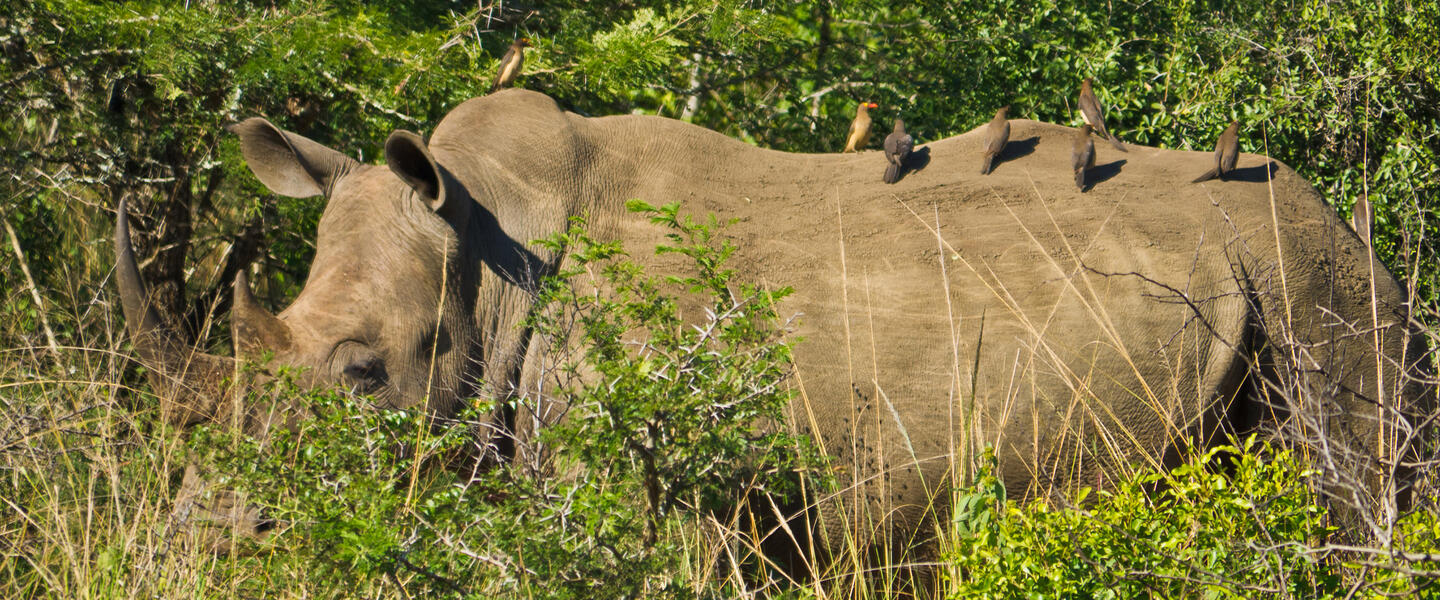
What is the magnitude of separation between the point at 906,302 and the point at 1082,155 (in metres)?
1.01

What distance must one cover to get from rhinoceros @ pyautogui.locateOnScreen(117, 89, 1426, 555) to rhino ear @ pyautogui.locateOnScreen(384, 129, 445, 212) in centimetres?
1

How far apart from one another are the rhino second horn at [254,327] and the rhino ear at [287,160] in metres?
0.69

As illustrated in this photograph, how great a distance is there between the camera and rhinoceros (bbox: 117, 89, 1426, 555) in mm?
4492

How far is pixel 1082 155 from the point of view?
501cm

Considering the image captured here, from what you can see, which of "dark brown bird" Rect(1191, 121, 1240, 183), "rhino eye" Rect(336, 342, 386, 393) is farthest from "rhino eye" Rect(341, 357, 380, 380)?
"dark brown bird" Rect(1191, 121, 1240, 183)

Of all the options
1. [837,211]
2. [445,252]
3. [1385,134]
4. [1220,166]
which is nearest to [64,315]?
[445,252]

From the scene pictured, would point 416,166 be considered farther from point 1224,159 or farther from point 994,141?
point 1224,159

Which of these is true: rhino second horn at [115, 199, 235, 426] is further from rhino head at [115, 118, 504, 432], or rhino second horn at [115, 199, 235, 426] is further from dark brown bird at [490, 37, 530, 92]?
dark brown bird at [490, 37, 530, 92]

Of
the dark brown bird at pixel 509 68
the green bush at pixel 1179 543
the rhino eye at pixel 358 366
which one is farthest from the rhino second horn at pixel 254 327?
the green bush at pixel 1179 543

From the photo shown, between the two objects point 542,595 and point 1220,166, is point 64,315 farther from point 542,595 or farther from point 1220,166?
point 1220,166

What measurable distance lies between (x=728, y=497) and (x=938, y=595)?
45.6 inches

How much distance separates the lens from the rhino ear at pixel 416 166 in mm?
4461

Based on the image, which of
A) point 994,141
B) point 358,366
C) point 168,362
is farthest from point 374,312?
point 994,141

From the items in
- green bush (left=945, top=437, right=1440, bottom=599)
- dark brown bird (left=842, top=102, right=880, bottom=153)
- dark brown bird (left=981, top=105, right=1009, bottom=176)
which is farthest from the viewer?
dark brown bird (left=842, top=102, right=880, bottom=153)
